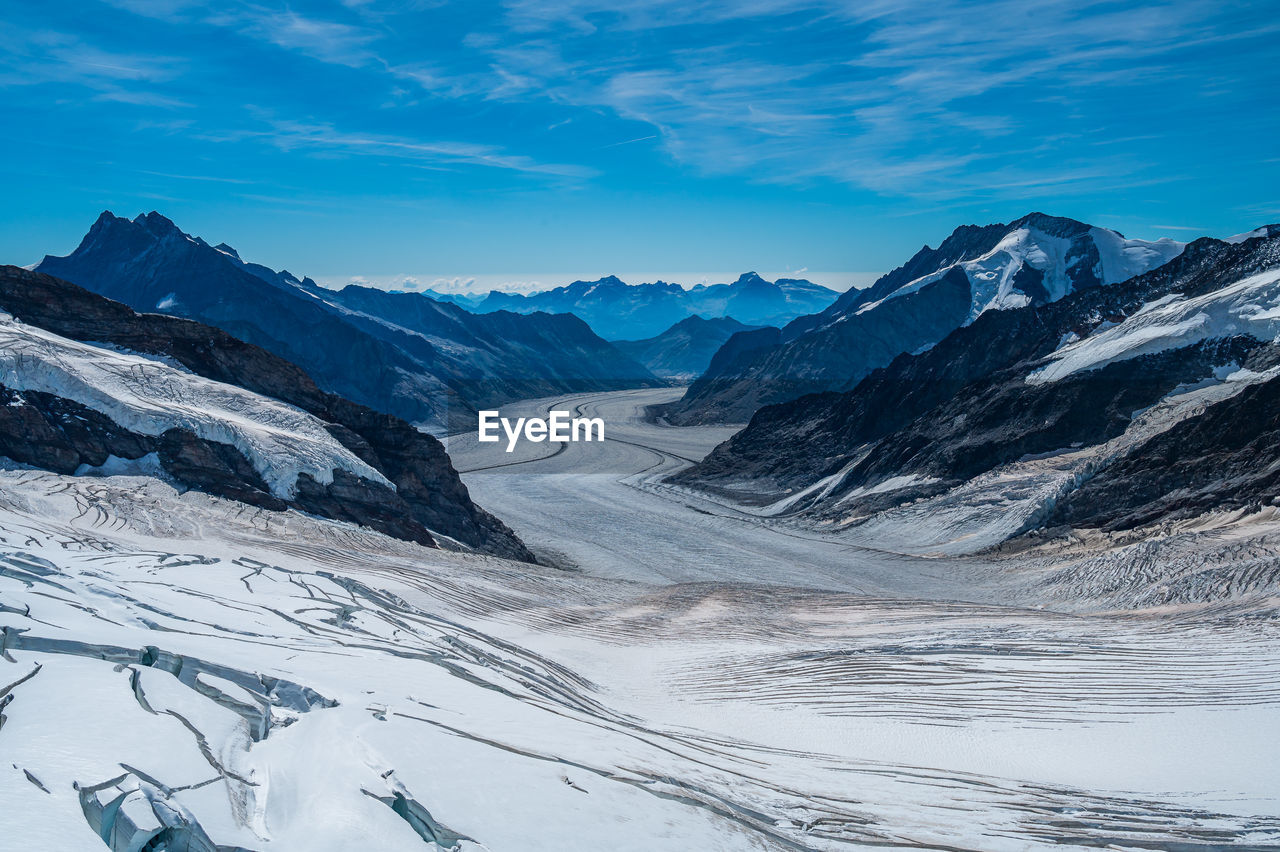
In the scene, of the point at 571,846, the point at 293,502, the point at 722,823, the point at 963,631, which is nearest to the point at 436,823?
the point at 571,846

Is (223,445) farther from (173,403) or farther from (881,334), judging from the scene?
(881,334)

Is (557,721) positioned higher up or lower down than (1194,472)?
lower down

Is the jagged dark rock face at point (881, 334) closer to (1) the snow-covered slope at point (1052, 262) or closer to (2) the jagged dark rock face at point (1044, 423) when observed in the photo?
(1) the snow-covered slope at point (1052, 262)

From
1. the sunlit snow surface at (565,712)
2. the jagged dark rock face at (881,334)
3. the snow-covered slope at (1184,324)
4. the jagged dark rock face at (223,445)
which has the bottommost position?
the sunlit snow surface at (565,712)

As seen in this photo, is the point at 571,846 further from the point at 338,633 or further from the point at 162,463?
the point at 162,463

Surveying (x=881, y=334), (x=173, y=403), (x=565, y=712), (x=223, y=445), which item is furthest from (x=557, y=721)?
(x=881, y=334)

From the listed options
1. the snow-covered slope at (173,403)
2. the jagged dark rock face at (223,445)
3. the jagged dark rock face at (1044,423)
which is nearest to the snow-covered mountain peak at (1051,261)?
the jagged dark rock face at (1044,423)
